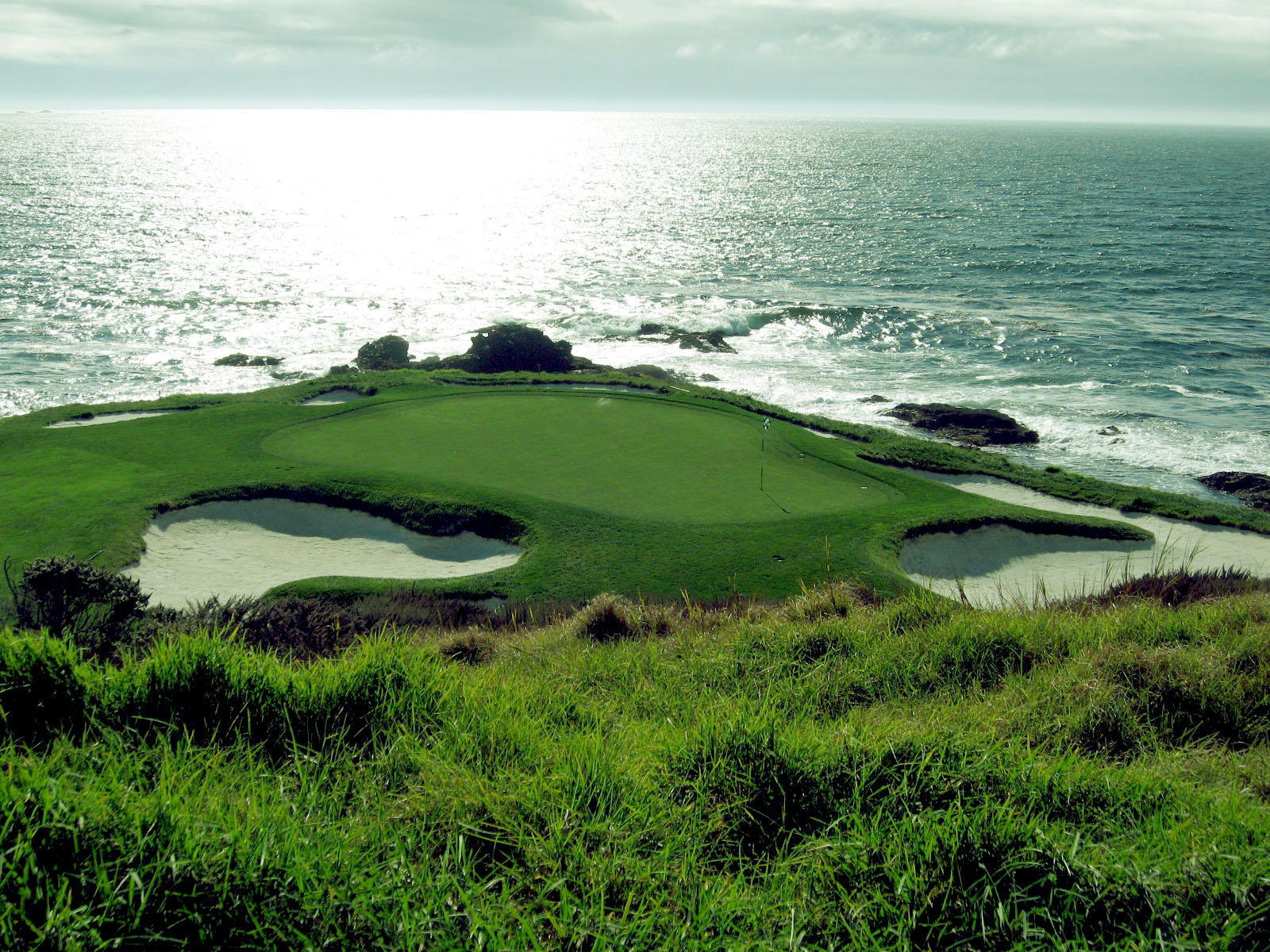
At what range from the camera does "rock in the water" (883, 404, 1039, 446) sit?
91.0 ft

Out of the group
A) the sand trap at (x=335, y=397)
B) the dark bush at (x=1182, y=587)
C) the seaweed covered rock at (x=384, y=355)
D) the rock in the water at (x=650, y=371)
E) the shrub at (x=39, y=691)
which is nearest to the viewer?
the shrub at (x=39, y=691)

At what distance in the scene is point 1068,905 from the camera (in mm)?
3148

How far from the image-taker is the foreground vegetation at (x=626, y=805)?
9.75 ft

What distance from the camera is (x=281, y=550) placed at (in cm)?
1449

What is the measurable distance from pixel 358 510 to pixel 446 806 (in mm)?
12136

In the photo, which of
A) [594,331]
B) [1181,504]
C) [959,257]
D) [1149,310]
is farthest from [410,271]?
[1181,504]

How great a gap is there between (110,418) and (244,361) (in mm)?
19284

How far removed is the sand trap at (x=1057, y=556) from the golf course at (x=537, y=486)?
0.31m

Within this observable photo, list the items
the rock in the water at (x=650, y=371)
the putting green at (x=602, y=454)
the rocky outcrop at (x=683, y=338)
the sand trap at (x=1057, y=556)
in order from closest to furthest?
the sand trap at (x=1057, y=556) → the putting green at (x=602, y=454) → the rock in the water at (x=650, y=371) → the rocky outcrop at (x=683, y=338)

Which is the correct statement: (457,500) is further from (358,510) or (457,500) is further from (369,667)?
(369,667)

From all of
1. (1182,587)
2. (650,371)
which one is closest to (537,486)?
(1182,587)

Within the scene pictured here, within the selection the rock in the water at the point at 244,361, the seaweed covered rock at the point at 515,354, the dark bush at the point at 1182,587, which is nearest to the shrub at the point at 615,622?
the dark bush at the point at 1182,587

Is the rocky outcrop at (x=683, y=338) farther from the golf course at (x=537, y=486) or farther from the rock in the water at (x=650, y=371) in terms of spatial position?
the golf course at (x=537, y=486)

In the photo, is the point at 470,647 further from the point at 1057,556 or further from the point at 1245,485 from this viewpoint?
the point at 1245,485
